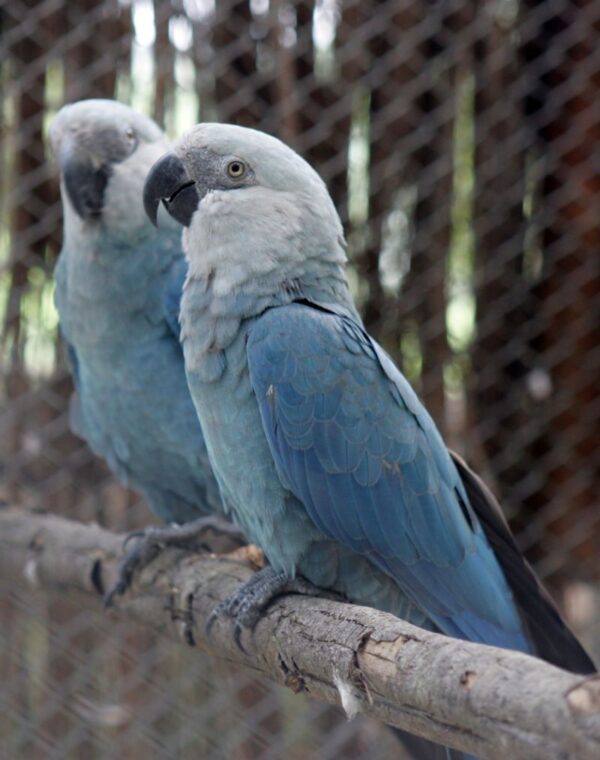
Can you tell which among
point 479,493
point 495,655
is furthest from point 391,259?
point 495,655

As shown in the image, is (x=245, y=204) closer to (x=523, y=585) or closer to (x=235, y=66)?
(x=523, y=585)

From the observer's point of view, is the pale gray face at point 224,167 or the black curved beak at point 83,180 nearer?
the pale gray face at point 224,167

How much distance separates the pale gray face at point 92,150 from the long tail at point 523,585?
0.51 m

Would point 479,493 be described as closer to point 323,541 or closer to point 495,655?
point 323,541

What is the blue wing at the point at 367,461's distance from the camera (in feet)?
2.90

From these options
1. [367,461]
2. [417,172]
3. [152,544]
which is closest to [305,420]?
[367,461]

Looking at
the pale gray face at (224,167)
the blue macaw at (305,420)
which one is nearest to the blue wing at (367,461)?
the blue macaw at (305,420)

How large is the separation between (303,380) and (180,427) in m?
0.31

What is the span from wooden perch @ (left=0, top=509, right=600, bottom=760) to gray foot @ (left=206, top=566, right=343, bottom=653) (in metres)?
0.01

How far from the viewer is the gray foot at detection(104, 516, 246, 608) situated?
1140 millimetres

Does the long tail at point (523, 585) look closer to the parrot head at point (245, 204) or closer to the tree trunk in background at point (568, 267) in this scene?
the parrot head at point (245, 204)

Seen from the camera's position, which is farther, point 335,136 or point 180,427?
point 335,136

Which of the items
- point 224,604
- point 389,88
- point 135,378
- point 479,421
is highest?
point 389,88

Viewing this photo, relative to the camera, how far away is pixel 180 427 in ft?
3.80
